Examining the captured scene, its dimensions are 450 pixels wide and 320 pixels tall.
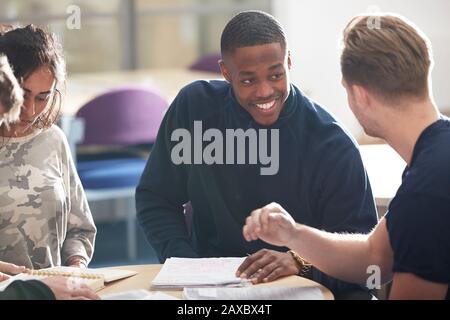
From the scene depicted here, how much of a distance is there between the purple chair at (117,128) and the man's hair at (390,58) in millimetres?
2483

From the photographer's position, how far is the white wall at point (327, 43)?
19.0 feet

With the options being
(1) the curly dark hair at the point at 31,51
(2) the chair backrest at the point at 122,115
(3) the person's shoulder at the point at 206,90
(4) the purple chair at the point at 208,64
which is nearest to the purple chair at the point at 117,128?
(2) the chair backrest at the point at 122,115

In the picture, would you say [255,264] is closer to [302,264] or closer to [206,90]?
[302,264]

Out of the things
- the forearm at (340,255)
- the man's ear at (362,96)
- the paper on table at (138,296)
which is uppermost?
the man's ear at (362,96)

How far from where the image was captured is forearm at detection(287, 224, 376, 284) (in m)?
1.84

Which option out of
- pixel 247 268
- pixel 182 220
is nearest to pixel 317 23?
pixel 182 220

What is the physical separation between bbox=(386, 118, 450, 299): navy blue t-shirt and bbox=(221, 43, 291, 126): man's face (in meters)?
0.51

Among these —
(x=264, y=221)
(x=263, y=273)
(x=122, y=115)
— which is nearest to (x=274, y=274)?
(x=263, y=273)

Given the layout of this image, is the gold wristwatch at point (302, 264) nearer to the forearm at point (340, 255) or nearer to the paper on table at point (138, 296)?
the forearm at point (340, 255)

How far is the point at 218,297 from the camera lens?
1.77m

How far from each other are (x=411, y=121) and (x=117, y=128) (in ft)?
8.54

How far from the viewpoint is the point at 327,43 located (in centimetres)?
582

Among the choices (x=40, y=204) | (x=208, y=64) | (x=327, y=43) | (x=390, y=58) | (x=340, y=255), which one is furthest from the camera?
(x=327, y=43)

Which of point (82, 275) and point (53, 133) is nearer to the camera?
point (82, 275)
